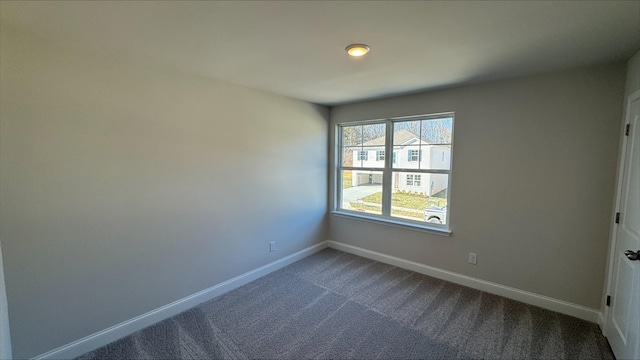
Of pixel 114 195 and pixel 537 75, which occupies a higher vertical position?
pixel 537 75

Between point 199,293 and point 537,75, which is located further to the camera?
point 199,293

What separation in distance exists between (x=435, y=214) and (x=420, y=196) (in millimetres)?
292

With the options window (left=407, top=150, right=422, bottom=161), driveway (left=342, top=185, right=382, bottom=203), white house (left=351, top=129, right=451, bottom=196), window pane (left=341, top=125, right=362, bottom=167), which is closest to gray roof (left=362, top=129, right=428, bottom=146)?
white house (left=351, top=129, right=451, bottom=196)

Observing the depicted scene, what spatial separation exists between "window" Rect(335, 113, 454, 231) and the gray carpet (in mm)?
946

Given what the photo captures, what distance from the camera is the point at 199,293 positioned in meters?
2.73

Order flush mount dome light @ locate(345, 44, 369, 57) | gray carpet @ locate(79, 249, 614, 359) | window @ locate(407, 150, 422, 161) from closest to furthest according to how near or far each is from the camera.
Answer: flush mount dome light @ locate(345, 44, 369, 57)
gray carpet @ locate(79, 249, 614, 359)
window @ locate(407, 150, 422, 161)

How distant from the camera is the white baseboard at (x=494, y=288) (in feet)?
8.05

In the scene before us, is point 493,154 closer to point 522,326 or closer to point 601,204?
point 601,204

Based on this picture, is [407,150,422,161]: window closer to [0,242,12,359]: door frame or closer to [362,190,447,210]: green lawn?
[362,190,447,210]: green lawn

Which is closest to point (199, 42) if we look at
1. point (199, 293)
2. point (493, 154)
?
point (199, 293)

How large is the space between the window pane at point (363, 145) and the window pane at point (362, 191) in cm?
15

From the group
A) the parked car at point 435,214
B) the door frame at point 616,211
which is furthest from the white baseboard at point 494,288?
the parked car at point 435,214

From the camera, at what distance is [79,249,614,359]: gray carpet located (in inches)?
80.8

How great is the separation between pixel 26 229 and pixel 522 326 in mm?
3922
